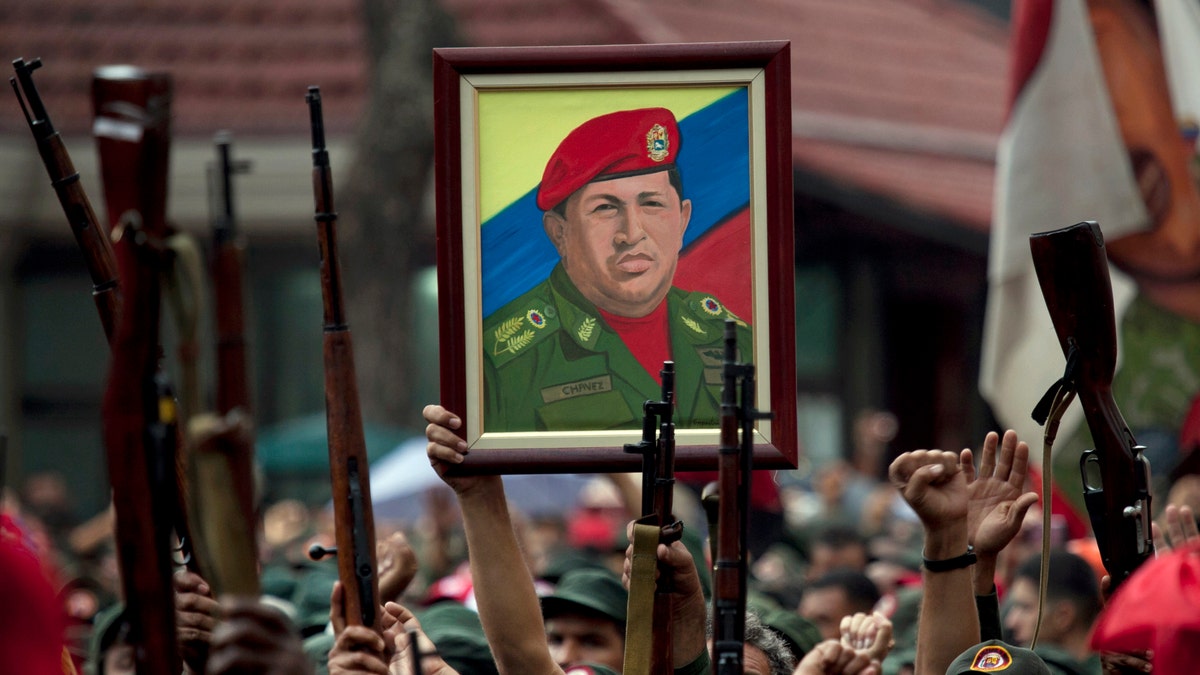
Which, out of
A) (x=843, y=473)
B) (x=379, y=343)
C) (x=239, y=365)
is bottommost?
(x=843, y=473)

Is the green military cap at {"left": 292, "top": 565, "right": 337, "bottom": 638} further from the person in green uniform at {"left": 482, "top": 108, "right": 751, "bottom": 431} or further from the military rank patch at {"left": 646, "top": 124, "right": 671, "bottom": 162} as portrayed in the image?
the military rank patch at {"left": 646, "top": 124, "right": 671, "bottom": 162}

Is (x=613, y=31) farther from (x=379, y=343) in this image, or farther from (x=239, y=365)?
(x=239, y=365)

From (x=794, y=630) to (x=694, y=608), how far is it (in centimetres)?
132

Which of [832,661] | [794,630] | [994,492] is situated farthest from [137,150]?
[794,630]

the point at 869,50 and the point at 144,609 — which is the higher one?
the point at 869,50

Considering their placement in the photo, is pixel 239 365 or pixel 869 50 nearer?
pixel 239 365

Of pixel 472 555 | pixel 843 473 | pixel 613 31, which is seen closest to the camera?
pixel 472 555

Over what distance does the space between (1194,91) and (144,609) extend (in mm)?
5897

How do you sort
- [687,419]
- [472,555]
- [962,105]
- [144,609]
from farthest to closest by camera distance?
[962,105] < [472,555] < [687,419] < [144,609]

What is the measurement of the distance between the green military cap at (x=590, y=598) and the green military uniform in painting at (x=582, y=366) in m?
1.43

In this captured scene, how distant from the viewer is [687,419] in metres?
3.39

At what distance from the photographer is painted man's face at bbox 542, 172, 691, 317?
11.4ft

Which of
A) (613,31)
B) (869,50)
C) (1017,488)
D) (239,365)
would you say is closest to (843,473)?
(613,31)

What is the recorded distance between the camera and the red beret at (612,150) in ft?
11.4
